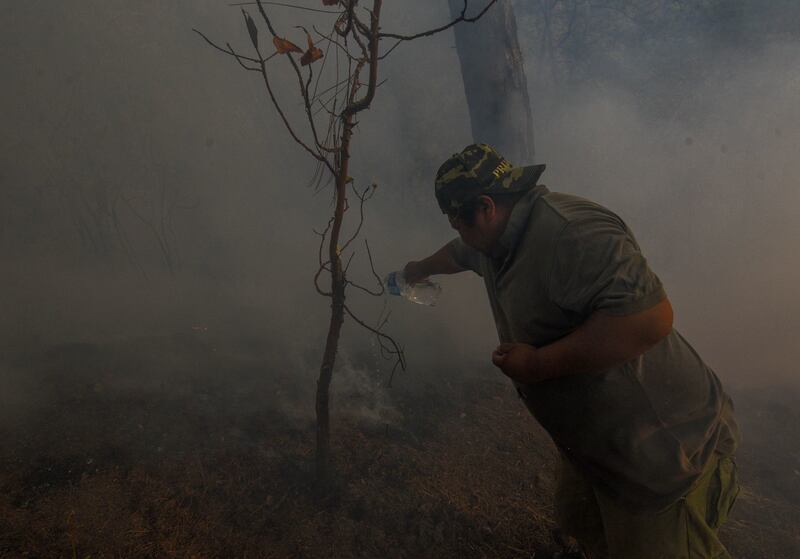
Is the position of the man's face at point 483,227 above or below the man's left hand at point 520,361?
above

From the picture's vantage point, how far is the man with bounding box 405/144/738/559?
3.65 feet

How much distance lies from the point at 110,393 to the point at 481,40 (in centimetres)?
458

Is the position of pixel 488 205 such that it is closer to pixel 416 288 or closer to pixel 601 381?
pixel 601 381

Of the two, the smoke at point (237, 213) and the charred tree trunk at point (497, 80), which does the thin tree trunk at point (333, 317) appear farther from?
the charred tree trunk at point (497, 80)

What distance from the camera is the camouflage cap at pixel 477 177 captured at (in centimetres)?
141

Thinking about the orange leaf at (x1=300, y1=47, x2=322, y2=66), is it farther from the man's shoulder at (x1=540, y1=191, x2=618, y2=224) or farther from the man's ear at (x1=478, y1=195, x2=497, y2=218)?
the man's shoulder at (x1=540, y1=191, x2=618, y2=224)

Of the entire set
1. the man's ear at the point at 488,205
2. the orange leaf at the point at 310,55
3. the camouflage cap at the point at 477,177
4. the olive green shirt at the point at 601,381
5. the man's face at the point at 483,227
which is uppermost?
the orange leaf at the point at 310,55

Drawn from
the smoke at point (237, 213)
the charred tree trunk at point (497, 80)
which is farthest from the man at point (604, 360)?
the charred tree trunk at point (497, 80)

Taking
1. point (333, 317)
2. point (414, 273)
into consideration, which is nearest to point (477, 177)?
point (414, 273)

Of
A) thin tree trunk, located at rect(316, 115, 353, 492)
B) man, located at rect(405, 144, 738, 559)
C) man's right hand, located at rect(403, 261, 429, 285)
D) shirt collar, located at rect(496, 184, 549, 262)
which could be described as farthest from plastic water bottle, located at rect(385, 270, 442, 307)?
shirt collar, located at rect(496, 184, 549, 262)

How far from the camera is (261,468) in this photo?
2.52m

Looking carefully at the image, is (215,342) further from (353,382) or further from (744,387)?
(744,387)

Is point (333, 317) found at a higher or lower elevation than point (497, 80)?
lower

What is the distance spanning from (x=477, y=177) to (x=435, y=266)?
857mm
